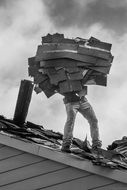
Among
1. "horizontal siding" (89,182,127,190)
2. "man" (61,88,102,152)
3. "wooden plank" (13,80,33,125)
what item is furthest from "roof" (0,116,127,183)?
"wooden plank" (13,80,33,125)

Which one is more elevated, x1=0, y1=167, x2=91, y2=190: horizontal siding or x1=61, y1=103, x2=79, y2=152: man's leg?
x1=61, y1=103, x2=79, y2=152: man's leg

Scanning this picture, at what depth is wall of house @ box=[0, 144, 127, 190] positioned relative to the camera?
24.8 ft

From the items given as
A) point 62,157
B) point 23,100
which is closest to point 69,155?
point 62,157

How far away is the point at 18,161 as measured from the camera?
8.04 m

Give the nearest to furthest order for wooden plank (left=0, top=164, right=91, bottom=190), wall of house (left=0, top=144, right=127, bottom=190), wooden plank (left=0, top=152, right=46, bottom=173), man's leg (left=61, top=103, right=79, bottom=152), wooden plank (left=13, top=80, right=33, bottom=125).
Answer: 1. wall of house (left=0, top=144, right=127, bottom=190)
2. wooden plank (left=0, top=164, right=91, bottom=190)
3. wooden plank (left=0, top=152, right=46, bottom=173)
4. man's leg (left=61, top=103, right=79, bottom=152)
5. wooden plank (left=13, top=80, right=33, bottom=125)

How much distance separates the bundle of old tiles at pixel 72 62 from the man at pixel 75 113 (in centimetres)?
15

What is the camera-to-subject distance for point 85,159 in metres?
7.70

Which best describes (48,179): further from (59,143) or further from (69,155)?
(59,143)

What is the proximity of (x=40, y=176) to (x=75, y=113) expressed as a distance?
123 centimetres

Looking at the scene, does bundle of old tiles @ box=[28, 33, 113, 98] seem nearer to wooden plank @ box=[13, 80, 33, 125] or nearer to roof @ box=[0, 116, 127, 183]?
roof @ box=[0, 116, 127, 183]

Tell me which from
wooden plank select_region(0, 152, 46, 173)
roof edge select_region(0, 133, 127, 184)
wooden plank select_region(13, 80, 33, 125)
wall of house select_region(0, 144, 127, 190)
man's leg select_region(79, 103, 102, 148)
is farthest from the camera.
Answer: wooden plank select_region(13, 80, 33, 125)

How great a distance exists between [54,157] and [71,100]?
106cm

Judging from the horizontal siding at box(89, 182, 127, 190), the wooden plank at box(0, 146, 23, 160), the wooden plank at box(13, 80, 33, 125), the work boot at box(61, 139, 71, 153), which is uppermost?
the wooden plank at box(13, 80, 33, 125)

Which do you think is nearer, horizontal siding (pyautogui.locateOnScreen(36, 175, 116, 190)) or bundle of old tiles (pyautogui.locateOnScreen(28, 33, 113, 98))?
horizontal siding (pyautogui.locateOnScreen(36, 175, 116, 190))
